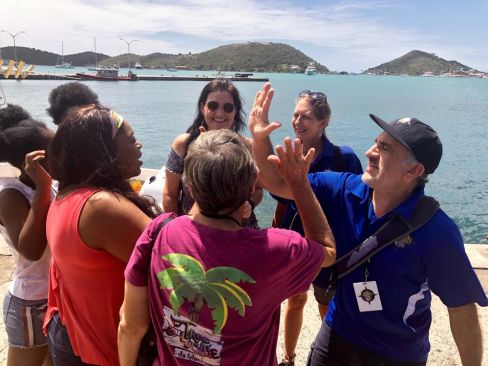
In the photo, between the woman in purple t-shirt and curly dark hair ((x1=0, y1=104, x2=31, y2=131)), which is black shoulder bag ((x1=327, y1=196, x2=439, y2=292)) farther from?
curly dark hair ((x1=0, y1=104, x2=31, y2=131))

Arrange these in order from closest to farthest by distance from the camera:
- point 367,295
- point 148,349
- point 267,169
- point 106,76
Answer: point 148,349, point 367,295, point 267,169, point 106,76

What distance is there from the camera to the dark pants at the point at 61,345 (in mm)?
1842

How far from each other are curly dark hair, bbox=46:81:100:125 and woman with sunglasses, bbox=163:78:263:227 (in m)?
0.96

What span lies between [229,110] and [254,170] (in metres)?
2.18

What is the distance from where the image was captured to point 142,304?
4.84 feet

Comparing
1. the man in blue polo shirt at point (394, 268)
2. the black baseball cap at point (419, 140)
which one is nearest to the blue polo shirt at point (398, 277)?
the man in blue polo shirt at point (394, 268)

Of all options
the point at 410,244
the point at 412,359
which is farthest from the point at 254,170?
the point at 412,359

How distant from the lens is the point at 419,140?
1.93 meters

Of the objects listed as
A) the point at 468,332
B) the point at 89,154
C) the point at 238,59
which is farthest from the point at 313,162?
the point at 238,59

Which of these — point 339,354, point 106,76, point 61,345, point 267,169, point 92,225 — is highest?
point 106,76

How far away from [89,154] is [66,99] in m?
2.22

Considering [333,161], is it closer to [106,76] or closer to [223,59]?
[106,76]

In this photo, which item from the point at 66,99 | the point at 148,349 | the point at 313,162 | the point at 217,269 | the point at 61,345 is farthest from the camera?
the point at 66,99

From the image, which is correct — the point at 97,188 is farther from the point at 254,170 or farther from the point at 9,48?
the point at 9,48
